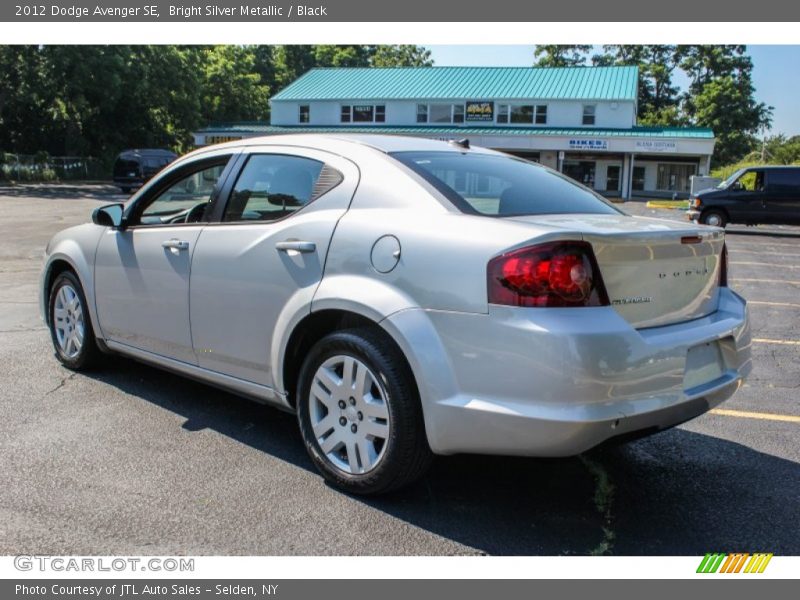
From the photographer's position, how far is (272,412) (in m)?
4.79

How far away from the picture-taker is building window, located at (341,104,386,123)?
47938 millimetres

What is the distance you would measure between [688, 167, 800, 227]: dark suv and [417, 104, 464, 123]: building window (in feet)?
91.4

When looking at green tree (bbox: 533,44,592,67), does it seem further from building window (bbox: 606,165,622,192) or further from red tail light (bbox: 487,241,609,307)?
red tail light (bbox: 487,241,609,307)

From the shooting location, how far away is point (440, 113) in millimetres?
47094

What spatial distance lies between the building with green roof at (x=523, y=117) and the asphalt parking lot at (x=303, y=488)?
1562 inches

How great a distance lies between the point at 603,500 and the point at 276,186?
2368 millimetres

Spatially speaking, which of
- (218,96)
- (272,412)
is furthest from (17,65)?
(272,412)

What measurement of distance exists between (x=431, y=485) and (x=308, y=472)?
2.12 feet

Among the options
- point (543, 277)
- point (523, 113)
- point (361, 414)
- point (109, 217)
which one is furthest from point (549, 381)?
point (523, 113)

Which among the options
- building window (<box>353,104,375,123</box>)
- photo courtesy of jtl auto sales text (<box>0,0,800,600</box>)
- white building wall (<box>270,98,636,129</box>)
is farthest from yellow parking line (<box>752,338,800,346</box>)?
building window (<box>353,104,375,123</box>)

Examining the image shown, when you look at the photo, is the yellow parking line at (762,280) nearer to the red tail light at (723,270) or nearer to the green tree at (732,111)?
the red tail light at (723,270)

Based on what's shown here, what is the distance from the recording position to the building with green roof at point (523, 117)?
1740 inches

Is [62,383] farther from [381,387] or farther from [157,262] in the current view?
[381,387]

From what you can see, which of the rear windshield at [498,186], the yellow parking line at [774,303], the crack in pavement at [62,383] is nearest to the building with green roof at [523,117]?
the yellow parking line at [774,303]
